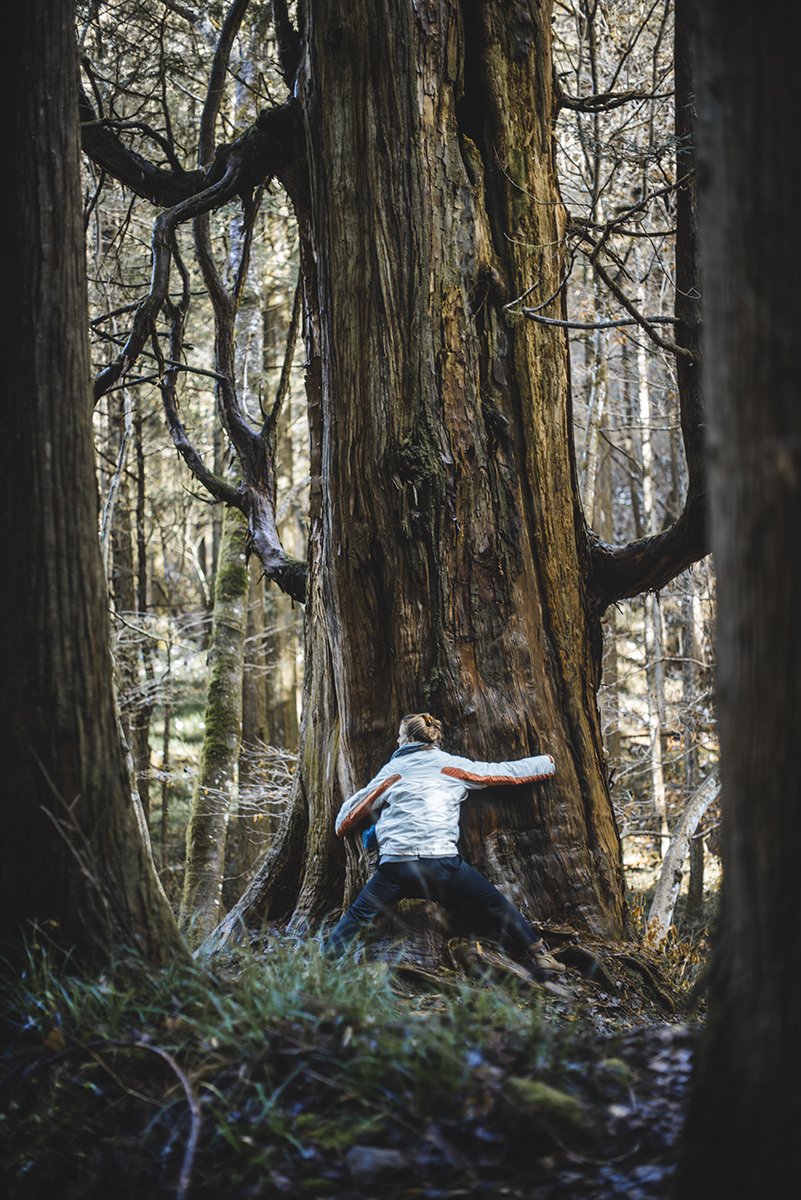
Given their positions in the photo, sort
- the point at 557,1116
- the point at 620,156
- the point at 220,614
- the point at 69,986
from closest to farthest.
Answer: the point at 557,1116
the point at 69,986
the point at 620,156
the point at 220,614

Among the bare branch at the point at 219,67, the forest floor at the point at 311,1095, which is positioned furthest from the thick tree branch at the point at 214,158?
the forest floor at the point at 311,1095

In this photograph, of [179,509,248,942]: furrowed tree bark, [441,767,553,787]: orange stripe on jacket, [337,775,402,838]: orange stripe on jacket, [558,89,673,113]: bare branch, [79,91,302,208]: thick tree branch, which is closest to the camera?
[441,767,553,787]: orange stripe on jacket

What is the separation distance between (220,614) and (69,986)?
10.8 meters

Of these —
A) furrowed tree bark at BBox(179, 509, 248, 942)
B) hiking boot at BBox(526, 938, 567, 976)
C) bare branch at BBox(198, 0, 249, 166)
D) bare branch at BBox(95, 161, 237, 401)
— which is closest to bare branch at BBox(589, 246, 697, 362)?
bare branch at BBox(95, 161, 237, 401)

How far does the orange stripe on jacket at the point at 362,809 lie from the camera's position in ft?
20.4

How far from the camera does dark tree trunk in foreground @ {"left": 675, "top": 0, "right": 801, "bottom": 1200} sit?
2.29 meters

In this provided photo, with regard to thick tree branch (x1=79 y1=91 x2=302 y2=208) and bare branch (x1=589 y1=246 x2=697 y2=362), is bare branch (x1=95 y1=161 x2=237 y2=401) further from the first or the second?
bare branch (x1=589 y1=246 x2=697 y2=362)

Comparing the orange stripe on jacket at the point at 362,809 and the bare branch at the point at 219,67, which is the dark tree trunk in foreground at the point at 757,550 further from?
the bare branch at the point at 219,67

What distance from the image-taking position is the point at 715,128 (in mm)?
2426

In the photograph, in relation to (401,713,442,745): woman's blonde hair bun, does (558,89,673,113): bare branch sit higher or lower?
higher

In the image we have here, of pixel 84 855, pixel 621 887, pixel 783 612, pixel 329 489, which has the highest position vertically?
pixel 329 489

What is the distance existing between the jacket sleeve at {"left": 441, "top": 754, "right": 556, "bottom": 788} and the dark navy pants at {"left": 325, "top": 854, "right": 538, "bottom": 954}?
0.48 metres

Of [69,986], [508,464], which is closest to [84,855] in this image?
[69,986]

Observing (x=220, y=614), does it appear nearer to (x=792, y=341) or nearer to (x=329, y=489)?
(x=329, y=489)
